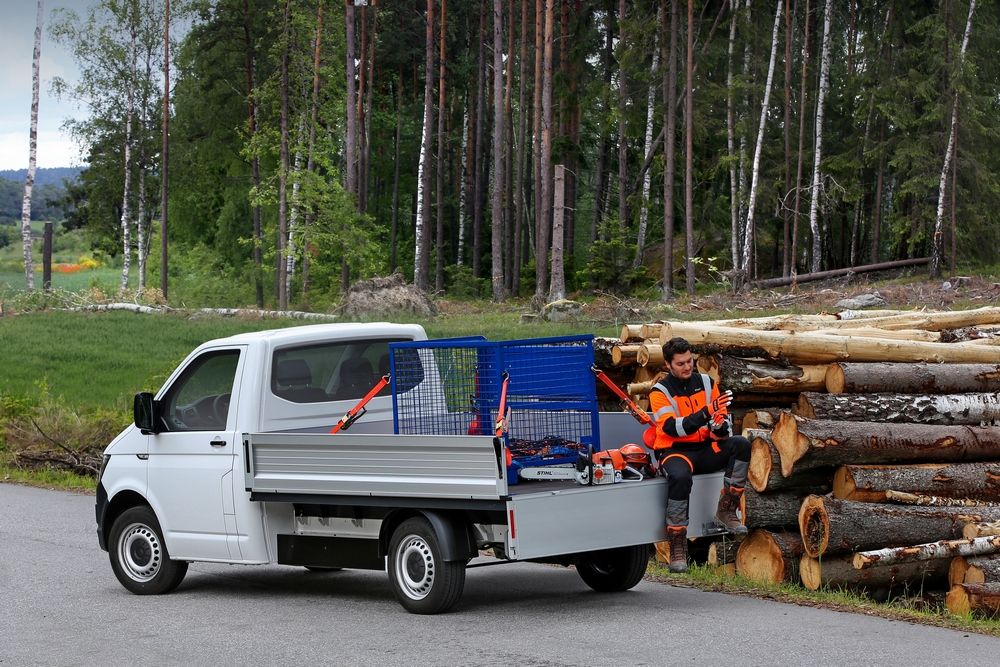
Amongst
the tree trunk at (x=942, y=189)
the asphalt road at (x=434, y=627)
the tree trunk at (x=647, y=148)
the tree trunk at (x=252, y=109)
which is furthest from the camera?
the tree trunk at (x=252, y=109)

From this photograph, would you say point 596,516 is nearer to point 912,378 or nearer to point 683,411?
point 683,411

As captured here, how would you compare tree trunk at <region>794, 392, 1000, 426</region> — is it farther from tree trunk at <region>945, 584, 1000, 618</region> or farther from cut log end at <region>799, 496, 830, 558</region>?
tree trunk at <region>945, 584, 1000, 618</region>

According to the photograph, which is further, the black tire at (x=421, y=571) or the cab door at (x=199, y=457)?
the cab door at (x=199, y=457)

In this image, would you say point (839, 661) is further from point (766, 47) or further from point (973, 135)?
point (766, 47)

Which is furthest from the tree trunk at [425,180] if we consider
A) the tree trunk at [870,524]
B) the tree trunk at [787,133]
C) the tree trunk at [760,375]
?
the tree trunk at [870,524]

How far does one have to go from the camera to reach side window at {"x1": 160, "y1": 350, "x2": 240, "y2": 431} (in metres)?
10.2

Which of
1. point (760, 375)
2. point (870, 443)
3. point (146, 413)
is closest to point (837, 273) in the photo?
point (760, 375)

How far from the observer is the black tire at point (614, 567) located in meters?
Result: 10.1

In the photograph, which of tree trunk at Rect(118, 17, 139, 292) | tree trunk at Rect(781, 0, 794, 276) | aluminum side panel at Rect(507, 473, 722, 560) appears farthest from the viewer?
tree trunk at Rect(118, 17, 139, 292)

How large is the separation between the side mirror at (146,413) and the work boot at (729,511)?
14.6 feet

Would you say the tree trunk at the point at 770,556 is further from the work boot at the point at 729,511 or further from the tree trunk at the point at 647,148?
the tree trunk at the point at 647,148

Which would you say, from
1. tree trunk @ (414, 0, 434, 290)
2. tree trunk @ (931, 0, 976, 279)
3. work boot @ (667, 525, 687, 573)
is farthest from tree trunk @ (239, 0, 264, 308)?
work boot @ (667, 525, 687, 573)

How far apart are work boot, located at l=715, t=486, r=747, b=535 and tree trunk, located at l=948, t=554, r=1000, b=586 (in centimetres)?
190

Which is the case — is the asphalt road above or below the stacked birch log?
below
